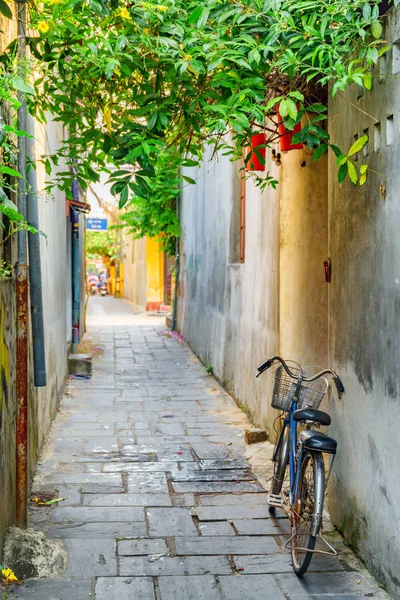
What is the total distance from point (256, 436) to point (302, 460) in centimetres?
285

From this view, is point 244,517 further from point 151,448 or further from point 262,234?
point 262,234

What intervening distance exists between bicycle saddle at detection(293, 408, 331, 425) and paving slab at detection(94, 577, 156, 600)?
1.31 metres

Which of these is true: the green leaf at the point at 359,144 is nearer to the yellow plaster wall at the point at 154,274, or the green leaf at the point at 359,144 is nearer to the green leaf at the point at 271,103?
the green leaf at the point at 271,103

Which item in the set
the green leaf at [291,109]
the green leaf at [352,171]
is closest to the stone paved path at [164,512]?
the green leaf at [352,171]

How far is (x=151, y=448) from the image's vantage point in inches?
288

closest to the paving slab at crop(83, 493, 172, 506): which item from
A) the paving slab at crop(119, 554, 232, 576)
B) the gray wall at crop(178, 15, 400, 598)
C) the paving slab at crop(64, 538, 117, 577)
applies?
the paving slab at crop(64, 538, 117, 577)

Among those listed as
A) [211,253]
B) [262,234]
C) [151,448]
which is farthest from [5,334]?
[211,253]

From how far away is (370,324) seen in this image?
4.34 metres

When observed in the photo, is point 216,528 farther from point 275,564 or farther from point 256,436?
point 256,436

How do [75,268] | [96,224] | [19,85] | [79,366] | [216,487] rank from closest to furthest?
1. [19,85]
2. [216,487]
3. [79,366]
4. [75,268]
5. [96,224]

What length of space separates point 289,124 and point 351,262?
1.01 m

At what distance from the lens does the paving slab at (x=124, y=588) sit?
13.2 feet

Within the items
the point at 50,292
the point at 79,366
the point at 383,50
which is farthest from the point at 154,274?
the point at 383,50

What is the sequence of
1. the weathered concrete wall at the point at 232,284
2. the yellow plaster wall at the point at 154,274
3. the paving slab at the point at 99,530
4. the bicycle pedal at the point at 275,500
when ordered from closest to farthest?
1. the paving slab at the point at 99,530
2. the bicycle pedal at the point at 275,500
3. the weathered concrete wall at the point at 232,284
4. the yellow plaster wall at the point at 154,274
